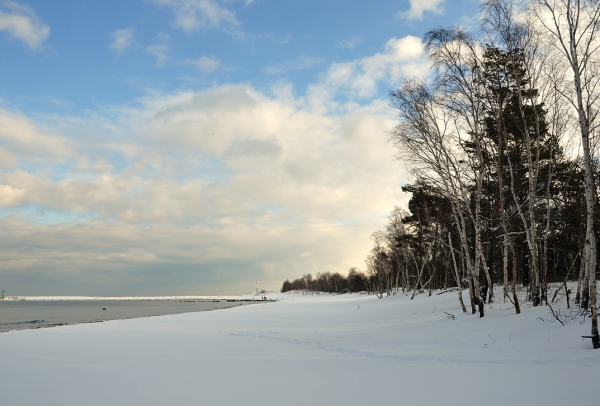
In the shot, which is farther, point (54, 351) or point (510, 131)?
point (510, 131)

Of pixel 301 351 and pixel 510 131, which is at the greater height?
pixel 510 131

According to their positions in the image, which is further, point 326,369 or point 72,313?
point 72,313

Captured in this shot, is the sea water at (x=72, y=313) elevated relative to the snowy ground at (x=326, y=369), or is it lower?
lower

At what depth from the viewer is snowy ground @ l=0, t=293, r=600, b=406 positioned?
22.8 ft

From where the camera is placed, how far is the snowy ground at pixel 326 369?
694 centimetres

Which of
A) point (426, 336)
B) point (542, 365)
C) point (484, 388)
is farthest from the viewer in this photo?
point (426, 336)

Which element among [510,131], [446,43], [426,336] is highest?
[446,43]

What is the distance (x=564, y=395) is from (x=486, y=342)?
581 centimetres

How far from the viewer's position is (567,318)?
484 inches

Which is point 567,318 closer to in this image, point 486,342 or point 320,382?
point 486,342

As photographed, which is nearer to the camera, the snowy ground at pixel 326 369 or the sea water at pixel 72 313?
the snowy ground at pixel 326 369

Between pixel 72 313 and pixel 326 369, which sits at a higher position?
pixel 326 369

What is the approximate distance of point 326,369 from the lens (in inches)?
370

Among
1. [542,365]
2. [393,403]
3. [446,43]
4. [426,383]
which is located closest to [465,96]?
[446,43]
